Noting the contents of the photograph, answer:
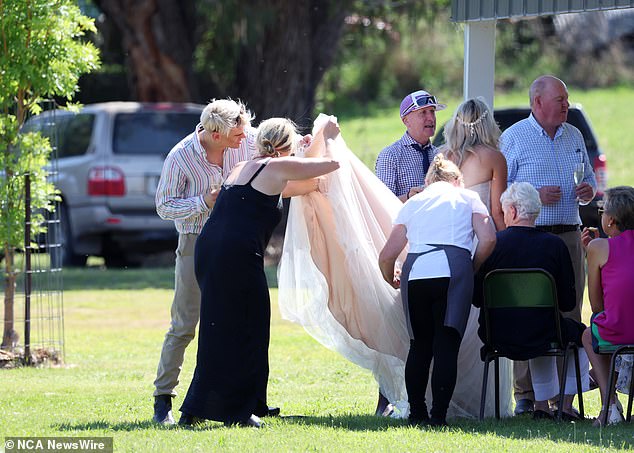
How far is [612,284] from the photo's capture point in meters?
7.00

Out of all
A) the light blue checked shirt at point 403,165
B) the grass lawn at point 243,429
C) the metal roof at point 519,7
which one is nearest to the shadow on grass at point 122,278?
the grass lawn at point 243,429

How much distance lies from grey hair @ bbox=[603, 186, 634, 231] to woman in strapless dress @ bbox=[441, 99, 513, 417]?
685 millimetres

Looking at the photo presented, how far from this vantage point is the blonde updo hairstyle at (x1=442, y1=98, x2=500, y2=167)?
7.36 metres

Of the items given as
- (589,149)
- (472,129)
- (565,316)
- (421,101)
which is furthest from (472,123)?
(589,149)

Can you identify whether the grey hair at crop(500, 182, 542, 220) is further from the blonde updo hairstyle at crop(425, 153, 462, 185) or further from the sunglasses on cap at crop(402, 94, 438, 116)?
the sunglasses on cap at crop(402, 94, 438, 116)

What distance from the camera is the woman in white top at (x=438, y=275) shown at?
268 inches

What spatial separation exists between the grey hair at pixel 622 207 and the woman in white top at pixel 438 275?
2.42 feet

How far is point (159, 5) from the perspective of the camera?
18.4 meters

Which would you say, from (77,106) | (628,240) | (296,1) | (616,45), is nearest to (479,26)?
(628,240)

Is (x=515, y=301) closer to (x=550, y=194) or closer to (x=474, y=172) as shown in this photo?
(x=474, y=172)

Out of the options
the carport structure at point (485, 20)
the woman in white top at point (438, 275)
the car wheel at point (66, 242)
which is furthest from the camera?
the car wheel at point (66, 242)

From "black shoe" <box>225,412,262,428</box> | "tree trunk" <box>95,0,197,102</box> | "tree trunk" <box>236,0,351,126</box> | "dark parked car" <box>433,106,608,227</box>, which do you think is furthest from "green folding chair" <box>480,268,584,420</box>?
"tree trunk" <box>95,0,197,102</box>

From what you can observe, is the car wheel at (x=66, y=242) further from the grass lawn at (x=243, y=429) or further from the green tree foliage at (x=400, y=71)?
the green tree foliage at (x=400, y=71)

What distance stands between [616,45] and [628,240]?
29.5m
